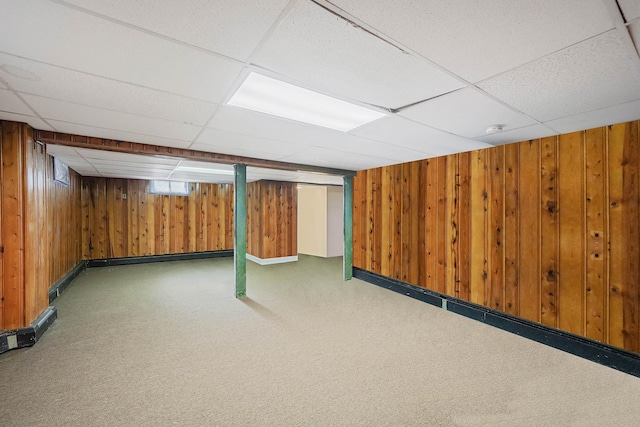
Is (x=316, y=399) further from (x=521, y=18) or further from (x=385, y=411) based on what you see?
(x=521, y=18)

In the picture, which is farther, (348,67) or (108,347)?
(108,347)

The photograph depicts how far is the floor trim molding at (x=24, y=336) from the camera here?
232 cm

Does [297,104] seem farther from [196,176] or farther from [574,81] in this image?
[196,176]

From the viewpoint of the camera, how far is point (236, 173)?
397 cm

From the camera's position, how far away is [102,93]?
171 centimetres

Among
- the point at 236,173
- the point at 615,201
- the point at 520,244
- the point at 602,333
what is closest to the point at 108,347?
the point at 236,173

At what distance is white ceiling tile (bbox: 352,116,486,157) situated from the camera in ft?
7.38

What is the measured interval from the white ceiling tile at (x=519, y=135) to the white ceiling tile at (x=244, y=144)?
198cm

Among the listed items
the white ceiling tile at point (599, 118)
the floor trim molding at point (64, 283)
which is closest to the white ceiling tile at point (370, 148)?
the white ceiling tile at point (599, 118)

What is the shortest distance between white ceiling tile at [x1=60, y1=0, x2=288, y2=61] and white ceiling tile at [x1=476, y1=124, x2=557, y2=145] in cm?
241

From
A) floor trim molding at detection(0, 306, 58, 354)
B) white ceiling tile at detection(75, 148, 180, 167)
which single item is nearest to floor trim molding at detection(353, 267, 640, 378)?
white ceiling tile at detection(75, 148, 180, 167)

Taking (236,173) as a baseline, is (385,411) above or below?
below

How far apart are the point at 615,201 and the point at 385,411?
2.57 m

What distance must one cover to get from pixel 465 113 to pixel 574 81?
601mm
